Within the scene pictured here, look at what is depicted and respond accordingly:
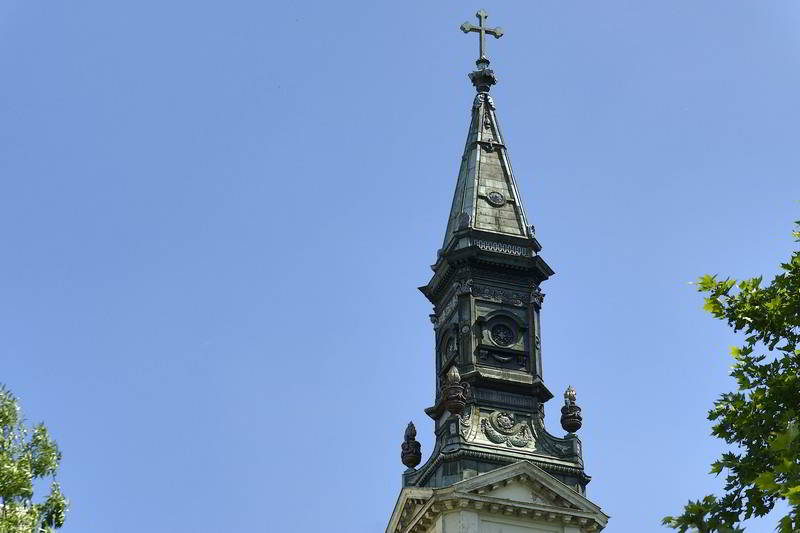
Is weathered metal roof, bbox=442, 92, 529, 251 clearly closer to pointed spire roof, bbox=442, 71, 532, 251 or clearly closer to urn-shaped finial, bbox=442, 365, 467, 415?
pointed spire roof, bbox=442, 71, 532, 251

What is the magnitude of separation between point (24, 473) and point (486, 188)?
3091 cm

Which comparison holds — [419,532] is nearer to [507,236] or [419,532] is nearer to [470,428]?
[470,428]

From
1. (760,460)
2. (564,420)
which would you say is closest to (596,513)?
(564,420)

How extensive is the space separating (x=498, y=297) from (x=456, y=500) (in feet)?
33.6

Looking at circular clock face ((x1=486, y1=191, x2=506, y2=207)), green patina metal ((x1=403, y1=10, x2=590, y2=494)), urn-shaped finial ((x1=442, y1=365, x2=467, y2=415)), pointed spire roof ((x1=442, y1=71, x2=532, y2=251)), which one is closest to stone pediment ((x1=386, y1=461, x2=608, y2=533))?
green patina metal ((x1=403, y1=10, x2=590, y2=494))

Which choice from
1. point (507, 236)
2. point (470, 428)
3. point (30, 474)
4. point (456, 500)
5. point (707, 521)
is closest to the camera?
point (707, 521)

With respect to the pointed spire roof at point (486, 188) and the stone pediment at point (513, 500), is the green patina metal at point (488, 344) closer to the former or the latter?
the pointed spire roof at point (486, 188)

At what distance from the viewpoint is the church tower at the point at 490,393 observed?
55.2 meters

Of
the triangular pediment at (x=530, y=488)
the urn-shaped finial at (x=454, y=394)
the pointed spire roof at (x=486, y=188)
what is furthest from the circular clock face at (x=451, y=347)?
the triangular pediment at (x=530, y=488)

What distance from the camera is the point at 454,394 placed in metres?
57.4

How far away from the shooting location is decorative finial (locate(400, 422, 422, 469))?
59.7m

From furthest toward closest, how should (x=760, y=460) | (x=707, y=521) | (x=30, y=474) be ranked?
(x=30, y=474) < (x=760, y=460) < (x=707, y=521)

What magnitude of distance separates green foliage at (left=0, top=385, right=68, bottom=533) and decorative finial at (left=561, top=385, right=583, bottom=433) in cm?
2490

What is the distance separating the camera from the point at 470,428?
190 feet
